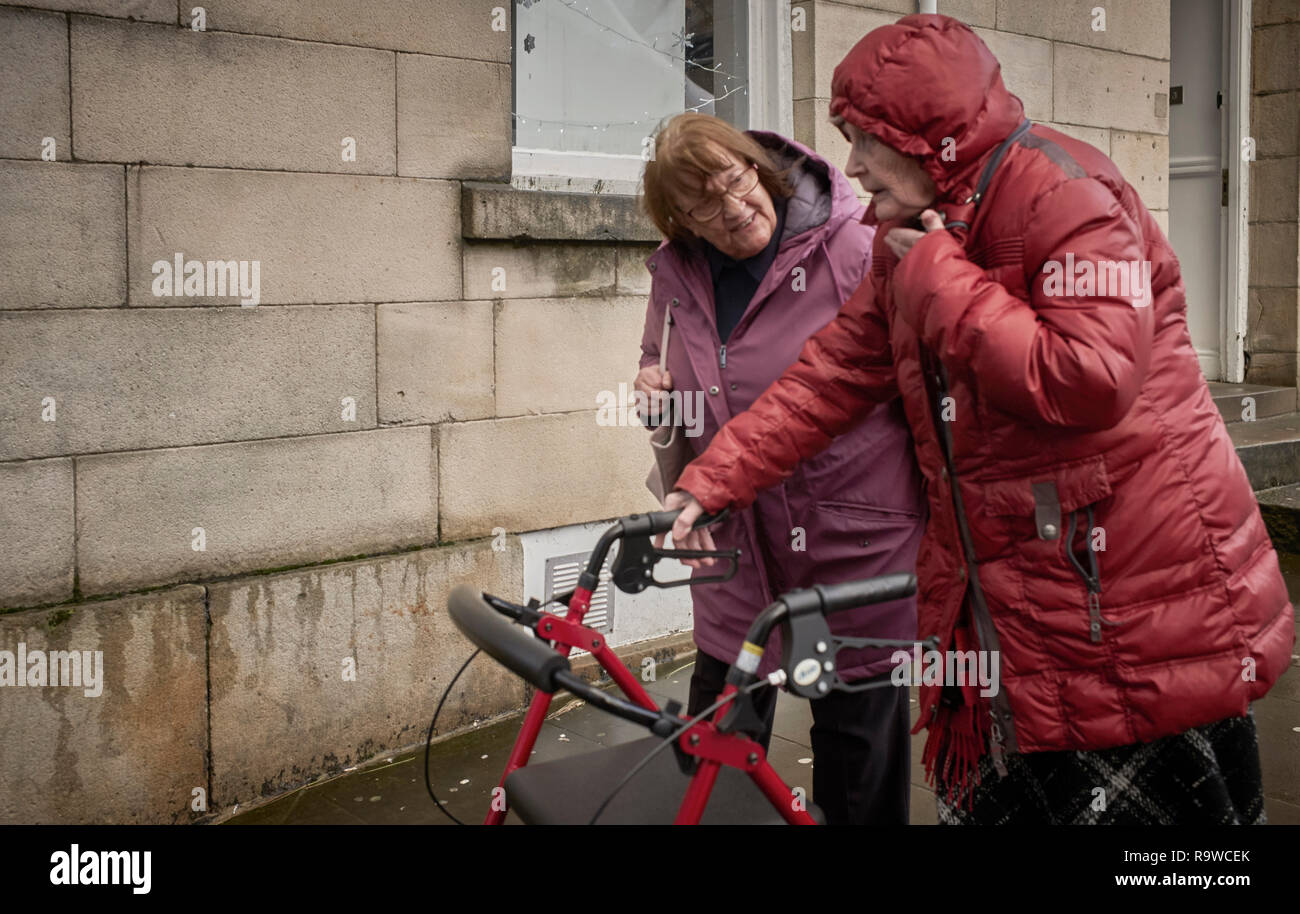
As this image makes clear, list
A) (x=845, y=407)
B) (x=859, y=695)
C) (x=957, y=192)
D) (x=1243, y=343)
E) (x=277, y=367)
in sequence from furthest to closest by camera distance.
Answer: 1. (x=1243, y=343)
2. (x=277, y=367)
3. (x=859, y=695)
4. (x=845, y=407)
5. (x=957, y=192)

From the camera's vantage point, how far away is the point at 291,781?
436cm

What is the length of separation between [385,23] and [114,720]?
7.89 ft

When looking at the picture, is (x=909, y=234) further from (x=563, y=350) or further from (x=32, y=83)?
(x=563, y=350)

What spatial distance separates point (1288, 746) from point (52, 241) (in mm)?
4276

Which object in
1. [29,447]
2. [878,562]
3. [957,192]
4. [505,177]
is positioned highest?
[505,177]

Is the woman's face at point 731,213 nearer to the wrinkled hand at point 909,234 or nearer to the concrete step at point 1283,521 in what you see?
the wrinkled hand at point 909,234

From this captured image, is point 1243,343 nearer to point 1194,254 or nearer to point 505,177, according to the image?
point 1194,254

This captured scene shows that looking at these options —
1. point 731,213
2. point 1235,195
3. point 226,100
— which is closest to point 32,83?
point 226,100

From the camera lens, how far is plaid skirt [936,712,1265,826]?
2.24m

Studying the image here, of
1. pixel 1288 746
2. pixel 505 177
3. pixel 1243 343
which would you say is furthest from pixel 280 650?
pixel 1243 343

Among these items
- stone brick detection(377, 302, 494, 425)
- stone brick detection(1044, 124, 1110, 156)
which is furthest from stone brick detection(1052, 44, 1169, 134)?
stone brick detection(377, 302, 494, 425)

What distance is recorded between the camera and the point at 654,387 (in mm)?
3158

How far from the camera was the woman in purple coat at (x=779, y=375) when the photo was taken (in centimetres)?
299

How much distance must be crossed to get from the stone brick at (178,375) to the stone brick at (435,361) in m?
0.09
